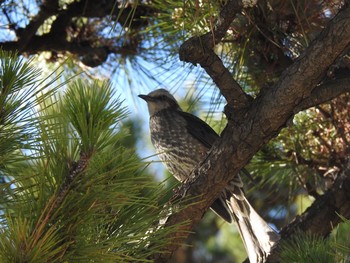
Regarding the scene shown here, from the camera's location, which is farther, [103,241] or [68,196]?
[103,241]

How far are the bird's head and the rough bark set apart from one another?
57.8 inches

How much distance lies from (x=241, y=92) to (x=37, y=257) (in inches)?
38.7

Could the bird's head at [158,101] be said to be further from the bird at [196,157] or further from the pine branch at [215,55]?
the pine branch at [215,55]

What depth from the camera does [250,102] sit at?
2219mm

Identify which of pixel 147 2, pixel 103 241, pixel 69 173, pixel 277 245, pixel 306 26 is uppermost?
pixel 147 2

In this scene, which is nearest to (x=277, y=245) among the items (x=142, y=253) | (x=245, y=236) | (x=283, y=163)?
(x=245, y=236)

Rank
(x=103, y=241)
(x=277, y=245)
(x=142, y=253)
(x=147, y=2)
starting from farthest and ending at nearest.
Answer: (x=147, y=2), (x=277, y=245), (x=142, y=253), (x=103, y=241)

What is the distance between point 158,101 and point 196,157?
0.62m

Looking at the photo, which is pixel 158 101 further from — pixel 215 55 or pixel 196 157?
pixel 215 55

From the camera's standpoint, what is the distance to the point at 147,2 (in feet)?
10.1

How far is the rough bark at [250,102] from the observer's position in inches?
81.1

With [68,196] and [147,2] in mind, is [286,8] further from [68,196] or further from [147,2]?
[68,196]

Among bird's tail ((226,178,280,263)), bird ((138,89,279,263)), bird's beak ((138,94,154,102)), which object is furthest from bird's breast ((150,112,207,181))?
bird's tail ((226,178,280,263))

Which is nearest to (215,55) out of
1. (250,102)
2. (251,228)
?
(250,102)
